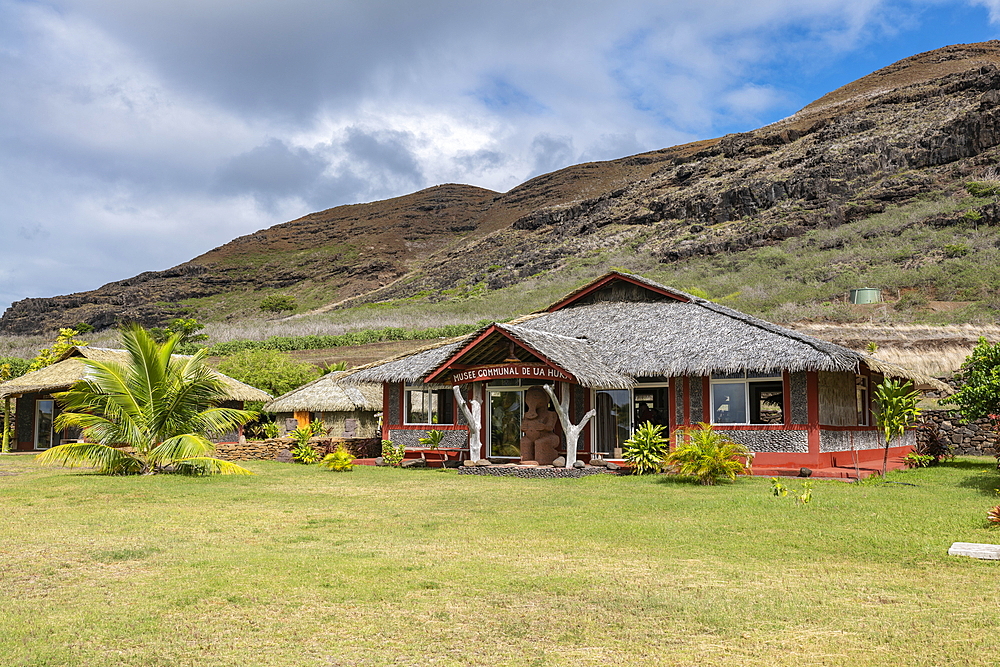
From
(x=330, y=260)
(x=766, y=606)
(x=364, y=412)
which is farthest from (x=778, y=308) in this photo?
(x=330, y=260)

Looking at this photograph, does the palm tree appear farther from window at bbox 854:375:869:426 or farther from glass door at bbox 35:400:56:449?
window at bbox 854:375:869:426

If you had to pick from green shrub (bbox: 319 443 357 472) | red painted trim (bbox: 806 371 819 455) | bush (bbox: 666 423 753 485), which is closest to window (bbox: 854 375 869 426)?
red painted trim (bbox: 806 371 819 455)

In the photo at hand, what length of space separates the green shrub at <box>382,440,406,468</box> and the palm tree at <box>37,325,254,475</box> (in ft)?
15.3

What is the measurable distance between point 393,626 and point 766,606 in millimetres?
2836

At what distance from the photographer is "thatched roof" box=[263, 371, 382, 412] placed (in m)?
28.7

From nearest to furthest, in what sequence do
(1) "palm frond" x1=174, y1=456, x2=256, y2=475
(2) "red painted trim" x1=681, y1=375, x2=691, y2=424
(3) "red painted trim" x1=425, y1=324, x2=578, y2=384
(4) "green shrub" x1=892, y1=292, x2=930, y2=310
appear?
(1) "palm frond" x1=174, y1=456, x2=256, y2=475 → (3) "red painted trim" x1=425, y1=324, x2=578, y2=384 → (2) "red painted trim" x1=681, y1=375, x2=691, y2=424 → (4) "green shrub" x1=892, y1=292, x2=930, y2=310

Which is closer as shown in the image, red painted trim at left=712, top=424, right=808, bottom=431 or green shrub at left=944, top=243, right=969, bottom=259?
red painted trim at left=712, top=424, right=808, bottom=431

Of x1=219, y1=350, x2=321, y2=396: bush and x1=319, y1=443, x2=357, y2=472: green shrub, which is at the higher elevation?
x1=219, y1=350, x2=321, y2=396: bush

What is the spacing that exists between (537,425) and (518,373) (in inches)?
62.1

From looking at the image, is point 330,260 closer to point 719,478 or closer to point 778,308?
point 778,308

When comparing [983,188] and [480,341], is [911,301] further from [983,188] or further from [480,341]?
[480,341]

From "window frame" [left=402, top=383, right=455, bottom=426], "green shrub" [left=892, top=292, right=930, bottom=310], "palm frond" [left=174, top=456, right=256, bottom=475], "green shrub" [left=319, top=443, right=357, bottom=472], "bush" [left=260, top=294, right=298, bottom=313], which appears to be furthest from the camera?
"bush" [left=260, top=294, right=298, bottom=313]

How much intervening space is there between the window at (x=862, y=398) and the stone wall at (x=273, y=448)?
45.6 feet

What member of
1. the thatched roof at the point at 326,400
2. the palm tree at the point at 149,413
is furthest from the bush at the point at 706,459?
the thatched roof at the point at 326,400
